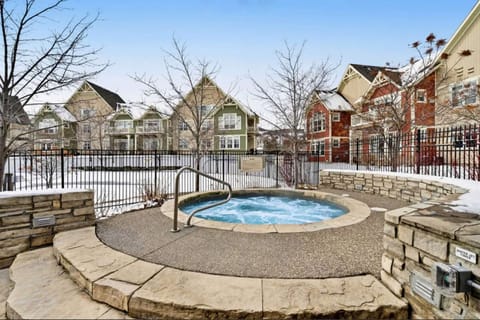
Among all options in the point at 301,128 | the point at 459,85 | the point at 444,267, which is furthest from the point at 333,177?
the point at 459,85

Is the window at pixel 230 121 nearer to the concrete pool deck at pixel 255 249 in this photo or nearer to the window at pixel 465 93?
the window at pixel 465 93

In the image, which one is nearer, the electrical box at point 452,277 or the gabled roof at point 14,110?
the electrical box at point 452,277

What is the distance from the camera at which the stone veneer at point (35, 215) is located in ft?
11.4

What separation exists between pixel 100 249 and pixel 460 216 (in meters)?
4.28

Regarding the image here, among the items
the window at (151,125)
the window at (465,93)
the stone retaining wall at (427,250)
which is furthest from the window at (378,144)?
the window at (151,125)

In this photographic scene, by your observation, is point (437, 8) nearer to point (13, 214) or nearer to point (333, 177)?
point (333, 177)

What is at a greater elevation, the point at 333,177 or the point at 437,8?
the point at 437,8

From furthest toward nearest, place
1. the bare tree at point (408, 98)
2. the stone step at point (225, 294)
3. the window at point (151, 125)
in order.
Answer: the window at point (151, 125) → the bare tree at point (408, 98) → the stone step at point (225, 294)

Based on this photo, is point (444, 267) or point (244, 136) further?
point (244, 136)

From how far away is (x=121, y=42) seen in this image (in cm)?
812

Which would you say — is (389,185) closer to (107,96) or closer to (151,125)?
(151,125)

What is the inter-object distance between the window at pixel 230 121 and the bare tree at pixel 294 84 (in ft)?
52.0

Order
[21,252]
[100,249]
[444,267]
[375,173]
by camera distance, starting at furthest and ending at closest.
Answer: [375,173]
[21,252]
[100,249]
[444,267]

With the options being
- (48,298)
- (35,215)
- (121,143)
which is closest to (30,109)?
(35,215)
